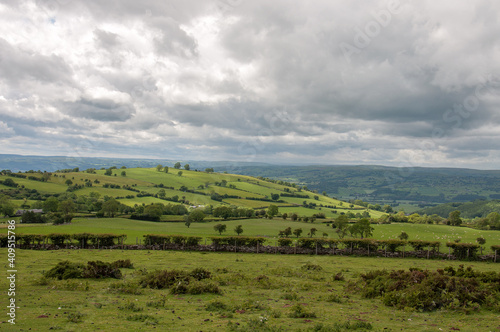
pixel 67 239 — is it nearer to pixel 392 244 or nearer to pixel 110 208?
pixel 110 208

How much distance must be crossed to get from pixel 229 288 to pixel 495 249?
43791mm

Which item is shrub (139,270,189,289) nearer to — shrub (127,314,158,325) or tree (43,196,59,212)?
shrub (127,314,158,325)

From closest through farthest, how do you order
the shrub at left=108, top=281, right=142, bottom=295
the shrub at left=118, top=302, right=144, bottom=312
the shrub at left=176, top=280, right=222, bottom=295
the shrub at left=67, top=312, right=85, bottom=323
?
the shrub at left=67, top=312, right=85, bottom=323, the shrub at left=118, top=302, right=144, bottom=312, the shrub at left=108, top=281, right=142, bottom=295, the shrub at left=176, top=280, right=222, bottom=295

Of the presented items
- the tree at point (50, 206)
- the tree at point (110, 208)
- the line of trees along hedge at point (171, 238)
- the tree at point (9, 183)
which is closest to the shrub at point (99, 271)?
the line of trees along hedge at point (171, 238)

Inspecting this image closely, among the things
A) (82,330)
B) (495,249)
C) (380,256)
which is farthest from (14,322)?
(495,249)

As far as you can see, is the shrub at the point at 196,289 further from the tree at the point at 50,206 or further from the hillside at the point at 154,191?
the hillside at the point at 154,191

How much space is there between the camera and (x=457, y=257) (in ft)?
148

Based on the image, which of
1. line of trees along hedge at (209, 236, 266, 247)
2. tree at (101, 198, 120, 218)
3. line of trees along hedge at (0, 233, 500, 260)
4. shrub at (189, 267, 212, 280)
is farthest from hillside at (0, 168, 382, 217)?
shrub at (189, 267, 212, 280)

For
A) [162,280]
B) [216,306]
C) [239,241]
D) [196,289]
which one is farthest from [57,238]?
[216,306]

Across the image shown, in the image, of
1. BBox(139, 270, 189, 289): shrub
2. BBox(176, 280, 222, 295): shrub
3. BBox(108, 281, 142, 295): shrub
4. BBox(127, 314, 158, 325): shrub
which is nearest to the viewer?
BBox(127, 314, 158, 325): shrub

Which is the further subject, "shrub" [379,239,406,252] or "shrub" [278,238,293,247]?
"shrub" [278,238,293,247]

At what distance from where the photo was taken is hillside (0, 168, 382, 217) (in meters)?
132

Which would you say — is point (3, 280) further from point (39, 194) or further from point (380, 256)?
point (39, 194)

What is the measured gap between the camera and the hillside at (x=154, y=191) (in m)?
132
